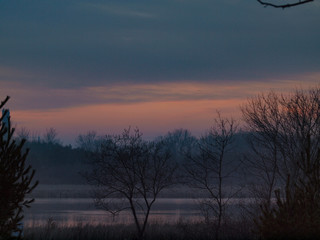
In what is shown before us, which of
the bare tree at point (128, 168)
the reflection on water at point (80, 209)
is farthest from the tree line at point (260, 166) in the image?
the reflection on water at point (80, 209)

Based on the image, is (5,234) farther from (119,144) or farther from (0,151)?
(119,144)

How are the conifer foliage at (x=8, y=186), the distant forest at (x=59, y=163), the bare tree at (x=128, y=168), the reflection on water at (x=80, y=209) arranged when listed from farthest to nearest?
1. the distant forest at (x=59, y=163)
2. the reflection on water at (x=80, y=209)
3. the bare tree at (x=128, y=168)
4. the conifer foliage at (x=8, y=186)

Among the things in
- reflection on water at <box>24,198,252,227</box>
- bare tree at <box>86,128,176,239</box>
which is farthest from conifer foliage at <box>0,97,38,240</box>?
reflection on water at <box>24,198,252,227</box>

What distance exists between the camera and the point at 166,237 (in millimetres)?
23125

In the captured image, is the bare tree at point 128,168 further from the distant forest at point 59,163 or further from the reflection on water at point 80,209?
the distant forest at point 59,163

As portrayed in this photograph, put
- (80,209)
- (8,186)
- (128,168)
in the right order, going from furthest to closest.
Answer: (80,209), (128,168), (8,186)

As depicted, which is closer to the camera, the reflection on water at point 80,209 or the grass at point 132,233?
the grass at point 132,233

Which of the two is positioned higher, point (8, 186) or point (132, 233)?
point (8, 186)

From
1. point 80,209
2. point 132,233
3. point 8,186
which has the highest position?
point 80,209

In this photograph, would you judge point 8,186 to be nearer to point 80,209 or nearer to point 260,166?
point 260,166

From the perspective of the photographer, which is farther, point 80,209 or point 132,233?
point 80,209

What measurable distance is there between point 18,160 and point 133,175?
1530cm

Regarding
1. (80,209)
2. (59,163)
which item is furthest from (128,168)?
(59,163)

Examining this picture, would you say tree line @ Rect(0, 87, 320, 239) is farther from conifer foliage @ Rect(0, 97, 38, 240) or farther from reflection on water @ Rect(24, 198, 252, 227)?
reflection on water @ Rect(24, 198, 252, 227)
